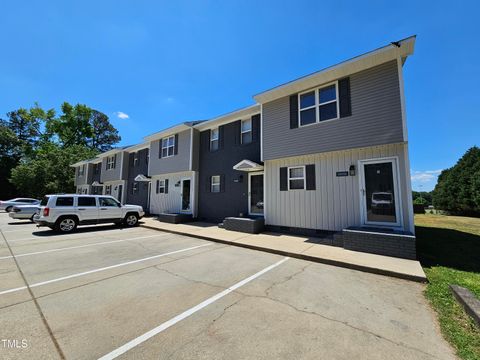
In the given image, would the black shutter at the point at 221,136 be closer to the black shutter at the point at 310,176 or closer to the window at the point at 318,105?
the window at the point at 318,105

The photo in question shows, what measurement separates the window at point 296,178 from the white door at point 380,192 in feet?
7.15

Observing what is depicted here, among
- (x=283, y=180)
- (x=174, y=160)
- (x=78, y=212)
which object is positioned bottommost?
(x=78, y=212)

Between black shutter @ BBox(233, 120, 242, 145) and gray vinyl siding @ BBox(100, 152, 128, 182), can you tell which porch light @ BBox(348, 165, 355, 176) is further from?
gray vinyl siding @ BBox(100, 152, 128, 182)

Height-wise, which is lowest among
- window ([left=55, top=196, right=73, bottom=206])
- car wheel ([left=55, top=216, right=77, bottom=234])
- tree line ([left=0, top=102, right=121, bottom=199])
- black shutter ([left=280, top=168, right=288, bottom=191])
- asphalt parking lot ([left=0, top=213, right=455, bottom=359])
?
asphalt parking lot ([left=0, top=213, right=455, bottom=359])

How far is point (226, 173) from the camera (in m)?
12.3

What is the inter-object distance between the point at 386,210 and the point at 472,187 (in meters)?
19.8

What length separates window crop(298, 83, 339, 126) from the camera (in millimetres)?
8289

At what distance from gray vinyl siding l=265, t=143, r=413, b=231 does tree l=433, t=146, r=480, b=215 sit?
19.1 metres

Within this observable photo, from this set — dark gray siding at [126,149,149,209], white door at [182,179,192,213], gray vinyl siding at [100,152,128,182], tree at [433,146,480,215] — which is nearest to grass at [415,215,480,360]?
white door at [182,179,192,213]

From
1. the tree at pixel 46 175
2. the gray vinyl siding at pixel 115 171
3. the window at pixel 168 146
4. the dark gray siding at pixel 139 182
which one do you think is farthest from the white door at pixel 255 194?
the tree at pixel 46 175

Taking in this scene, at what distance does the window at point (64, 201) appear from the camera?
1015 cm

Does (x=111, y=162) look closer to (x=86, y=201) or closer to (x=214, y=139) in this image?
(x=86, y=201)

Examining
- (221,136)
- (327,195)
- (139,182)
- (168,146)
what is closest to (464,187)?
(327,195)

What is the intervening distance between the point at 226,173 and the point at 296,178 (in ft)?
14.9
